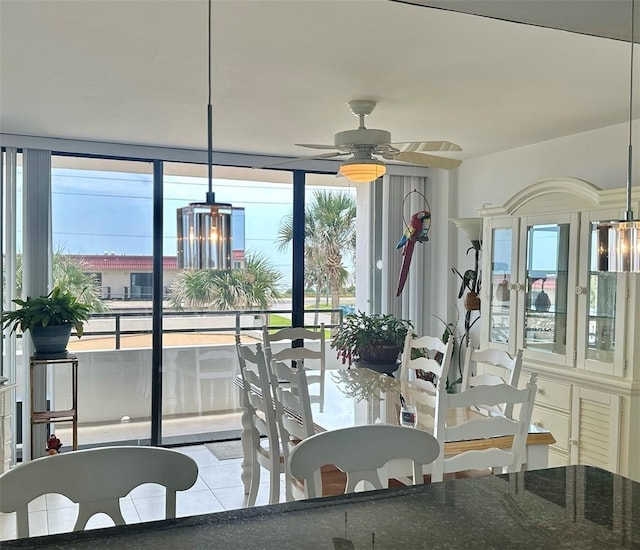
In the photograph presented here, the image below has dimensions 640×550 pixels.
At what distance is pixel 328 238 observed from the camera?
571 centimetres

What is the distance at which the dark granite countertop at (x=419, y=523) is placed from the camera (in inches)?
46.6

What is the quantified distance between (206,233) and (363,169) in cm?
167

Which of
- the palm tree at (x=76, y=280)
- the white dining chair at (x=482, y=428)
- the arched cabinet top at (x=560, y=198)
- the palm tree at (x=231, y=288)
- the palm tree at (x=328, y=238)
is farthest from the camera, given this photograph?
the palm tree at (x=328, y=238)

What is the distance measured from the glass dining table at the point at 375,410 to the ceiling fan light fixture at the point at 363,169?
4.02 feet

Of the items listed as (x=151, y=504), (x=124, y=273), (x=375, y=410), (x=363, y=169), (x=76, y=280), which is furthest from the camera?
(x=124, y=273)

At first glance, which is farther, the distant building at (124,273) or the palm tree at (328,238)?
the palm tree at (328,238)

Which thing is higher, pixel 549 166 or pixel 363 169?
pixel 549 166

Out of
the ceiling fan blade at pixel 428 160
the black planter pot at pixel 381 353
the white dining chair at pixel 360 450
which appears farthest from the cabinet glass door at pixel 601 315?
the white dining chair at pixel 360 450

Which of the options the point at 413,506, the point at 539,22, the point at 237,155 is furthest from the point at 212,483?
the point at 539,22

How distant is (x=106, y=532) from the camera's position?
123 centimetres

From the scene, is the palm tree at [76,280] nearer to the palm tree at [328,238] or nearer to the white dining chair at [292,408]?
the palm tree at [328,238]

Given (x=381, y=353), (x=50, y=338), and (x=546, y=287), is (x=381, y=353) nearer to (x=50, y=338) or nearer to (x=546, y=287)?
(x=546, y=287)

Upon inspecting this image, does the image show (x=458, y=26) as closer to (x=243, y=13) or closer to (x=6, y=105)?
(x=243, y=13)

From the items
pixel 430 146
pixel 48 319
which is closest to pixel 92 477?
pixel 430 146
